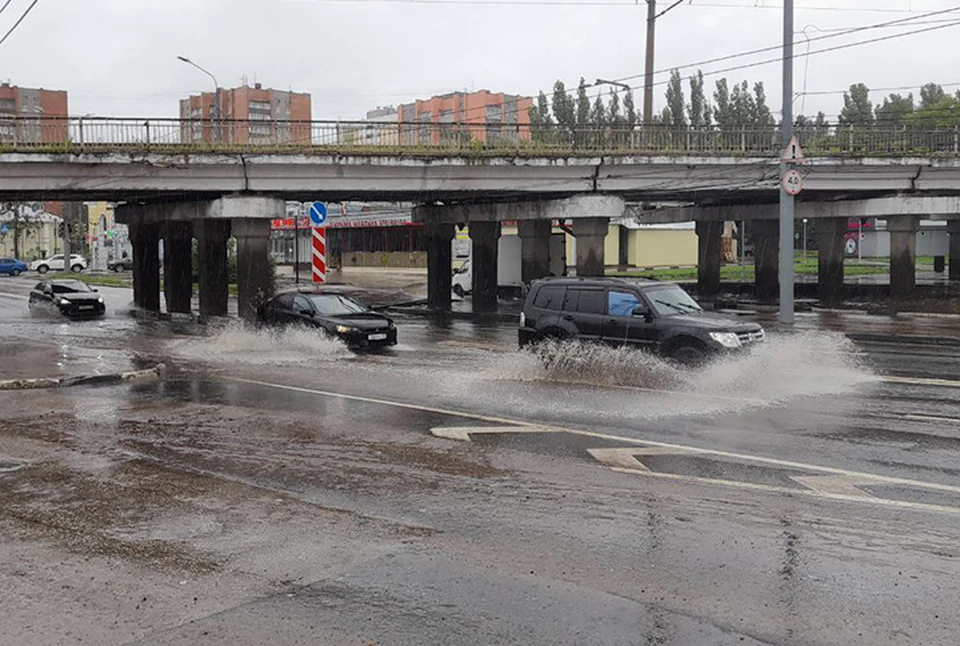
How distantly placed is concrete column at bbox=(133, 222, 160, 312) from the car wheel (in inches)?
1161

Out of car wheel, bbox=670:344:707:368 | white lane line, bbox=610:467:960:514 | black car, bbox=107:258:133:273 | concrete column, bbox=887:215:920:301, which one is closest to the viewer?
white lane line, bbox=610:467:960:514

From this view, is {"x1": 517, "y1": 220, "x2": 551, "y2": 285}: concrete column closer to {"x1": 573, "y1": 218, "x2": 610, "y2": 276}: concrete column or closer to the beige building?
{"x1": 573, "y1": 218, "x2": 610, "y2": 276}: concrete column

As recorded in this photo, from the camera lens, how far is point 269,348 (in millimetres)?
23000

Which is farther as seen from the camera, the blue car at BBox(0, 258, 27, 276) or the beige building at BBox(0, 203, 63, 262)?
the beige building at BBox(0, 203, 63, 262)

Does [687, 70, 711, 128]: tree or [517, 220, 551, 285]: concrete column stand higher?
[687, 70, 711, 128]: tree

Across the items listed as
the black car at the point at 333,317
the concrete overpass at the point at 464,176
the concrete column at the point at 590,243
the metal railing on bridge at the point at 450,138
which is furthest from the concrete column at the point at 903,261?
the black car at the point at 333,317

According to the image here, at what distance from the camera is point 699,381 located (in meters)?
15.0

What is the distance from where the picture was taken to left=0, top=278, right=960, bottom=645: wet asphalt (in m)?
5.63

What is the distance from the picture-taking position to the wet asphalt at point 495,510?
18.5 feet

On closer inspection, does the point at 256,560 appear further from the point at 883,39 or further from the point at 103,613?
the point at 883,39

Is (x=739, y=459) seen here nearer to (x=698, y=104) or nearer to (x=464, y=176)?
(x=464, y=176)

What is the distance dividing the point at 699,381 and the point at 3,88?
138 meters

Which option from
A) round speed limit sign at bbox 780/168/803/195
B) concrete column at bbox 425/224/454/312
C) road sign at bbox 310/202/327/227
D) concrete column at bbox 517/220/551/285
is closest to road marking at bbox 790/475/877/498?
round speed limit sign at bbox 780/168/803/195

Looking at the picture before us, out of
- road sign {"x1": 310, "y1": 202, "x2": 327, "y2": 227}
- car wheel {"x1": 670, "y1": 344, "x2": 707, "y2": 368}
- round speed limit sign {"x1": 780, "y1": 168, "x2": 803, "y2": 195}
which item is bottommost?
car wheel {"x1": 670, "y1": 344, "x2": 707, "y2": 368}
